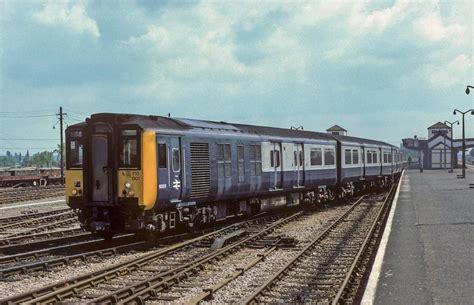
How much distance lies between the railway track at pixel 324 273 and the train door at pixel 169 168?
3.63 m

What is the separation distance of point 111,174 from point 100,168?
440 mm

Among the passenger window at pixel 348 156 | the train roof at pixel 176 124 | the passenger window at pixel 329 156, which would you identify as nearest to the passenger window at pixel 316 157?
the passenger window at pixel 329 156

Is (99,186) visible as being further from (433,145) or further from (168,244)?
(433,145)

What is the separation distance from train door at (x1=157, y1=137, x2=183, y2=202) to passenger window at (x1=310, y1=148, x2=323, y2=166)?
38.5 ft

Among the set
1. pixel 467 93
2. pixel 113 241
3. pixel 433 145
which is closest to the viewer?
pixel 113 241

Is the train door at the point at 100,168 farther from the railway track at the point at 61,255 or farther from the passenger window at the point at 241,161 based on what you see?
the passenger window at the point at 241,161

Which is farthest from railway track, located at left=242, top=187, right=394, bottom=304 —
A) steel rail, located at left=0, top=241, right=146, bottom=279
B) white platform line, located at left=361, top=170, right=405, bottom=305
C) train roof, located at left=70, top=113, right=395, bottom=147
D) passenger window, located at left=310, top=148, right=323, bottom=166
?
passenger window, located at left=310, top=148, right=323, bottom=166

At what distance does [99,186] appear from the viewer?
1454 centimetres

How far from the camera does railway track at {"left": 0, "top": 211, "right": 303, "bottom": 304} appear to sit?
371 inches

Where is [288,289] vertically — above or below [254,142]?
below

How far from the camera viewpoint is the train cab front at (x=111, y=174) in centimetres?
1398

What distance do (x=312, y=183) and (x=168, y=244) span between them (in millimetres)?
11911

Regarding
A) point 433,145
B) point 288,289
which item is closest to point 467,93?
point 288,289

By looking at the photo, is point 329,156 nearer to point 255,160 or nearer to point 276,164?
point 276,164
